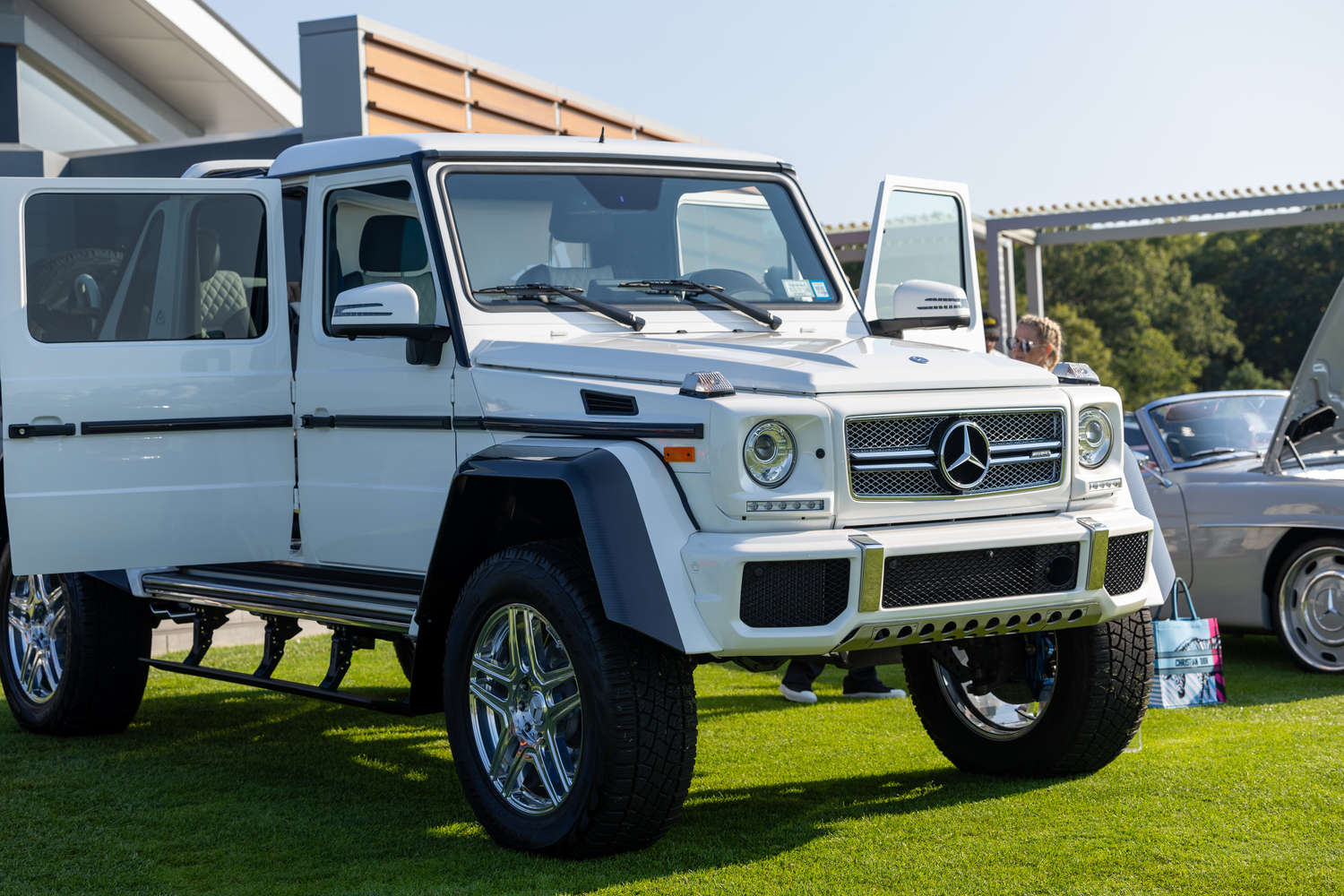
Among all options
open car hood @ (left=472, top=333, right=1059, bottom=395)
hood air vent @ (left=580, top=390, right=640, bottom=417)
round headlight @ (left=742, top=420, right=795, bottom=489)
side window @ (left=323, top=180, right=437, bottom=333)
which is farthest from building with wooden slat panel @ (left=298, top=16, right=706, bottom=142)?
round headlight @ (left=742, top=420, right=795, bottom=489)

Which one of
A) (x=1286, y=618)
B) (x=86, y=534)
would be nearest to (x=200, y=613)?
(x=86, y=534)

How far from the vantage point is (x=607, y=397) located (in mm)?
4320

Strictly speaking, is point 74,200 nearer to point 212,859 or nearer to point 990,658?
point 212,859

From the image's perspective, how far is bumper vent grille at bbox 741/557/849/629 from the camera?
387 cm

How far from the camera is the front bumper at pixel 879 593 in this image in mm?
3846

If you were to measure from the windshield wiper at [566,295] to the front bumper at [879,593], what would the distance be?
4.11ft

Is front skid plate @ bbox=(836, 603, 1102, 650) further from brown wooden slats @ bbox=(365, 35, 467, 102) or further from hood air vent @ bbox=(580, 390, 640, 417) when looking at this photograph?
brown wooden slats @ bbox=(365, 35, 467, 102)

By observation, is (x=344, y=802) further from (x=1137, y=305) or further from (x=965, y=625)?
(x=1137, y=305)

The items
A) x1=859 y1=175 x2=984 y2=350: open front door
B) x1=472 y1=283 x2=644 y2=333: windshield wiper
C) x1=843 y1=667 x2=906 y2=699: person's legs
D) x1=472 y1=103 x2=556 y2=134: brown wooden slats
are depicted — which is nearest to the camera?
x1=472 y1=283 x2=644 y2=333: windshield wiper

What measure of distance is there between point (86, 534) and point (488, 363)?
196 centimetres

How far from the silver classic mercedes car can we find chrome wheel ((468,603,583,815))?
16.2 ft

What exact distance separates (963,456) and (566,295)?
160cm

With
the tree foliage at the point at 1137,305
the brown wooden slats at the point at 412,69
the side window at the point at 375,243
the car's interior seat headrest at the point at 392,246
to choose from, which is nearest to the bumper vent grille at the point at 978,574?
the side window at the point at 375,243

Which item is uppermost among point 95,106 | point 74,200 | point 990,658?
point 95,106
